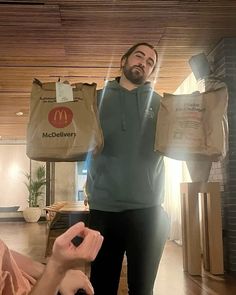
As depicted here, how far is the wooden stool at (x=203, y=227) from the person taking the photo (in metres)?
3.40

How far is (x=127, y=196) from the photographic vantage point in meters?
1.40

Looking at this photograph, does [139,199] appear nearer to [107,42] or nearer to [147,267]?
[147,267]

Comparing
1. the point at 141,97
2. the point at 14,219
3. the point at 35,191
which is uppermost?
the point at 141,97

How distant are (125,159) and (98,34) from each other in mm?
2363

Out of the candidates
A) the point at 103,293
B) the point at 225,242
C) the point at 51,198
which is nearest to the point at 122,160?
the point at 103,293

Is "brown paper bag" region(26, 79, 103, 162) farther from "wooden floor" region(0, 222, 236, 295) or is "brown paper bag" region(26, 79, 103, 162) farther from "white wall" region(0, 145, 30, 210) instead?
"white wall" region(0, 145, 30, 210)

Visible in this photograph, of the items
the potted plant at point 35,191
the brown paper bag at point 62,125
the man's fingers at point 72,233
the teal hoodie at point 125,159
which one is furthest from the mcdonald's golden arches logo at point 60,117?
the potted plant at point 35,191

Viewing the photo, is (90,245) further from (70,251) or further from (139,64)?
(139,64)

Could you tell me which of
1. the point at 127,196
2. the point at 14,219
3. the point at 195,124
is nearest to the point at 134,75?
the point at 195,124

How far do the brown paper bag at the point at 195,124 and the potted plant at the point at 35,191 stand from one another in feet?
28.9

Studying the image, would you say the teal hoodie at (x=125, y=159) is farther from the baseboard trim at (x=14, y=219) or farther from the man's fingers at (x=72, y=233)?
the baseboard trim at (x=14, y=219)

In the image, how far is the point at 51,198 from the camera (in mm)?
10336

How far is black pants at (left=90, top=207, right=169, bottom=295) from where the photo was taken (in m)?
1.37

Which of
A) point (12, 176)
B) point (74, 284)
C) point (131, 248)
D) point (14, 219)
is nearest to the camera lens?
point (74, 284)
